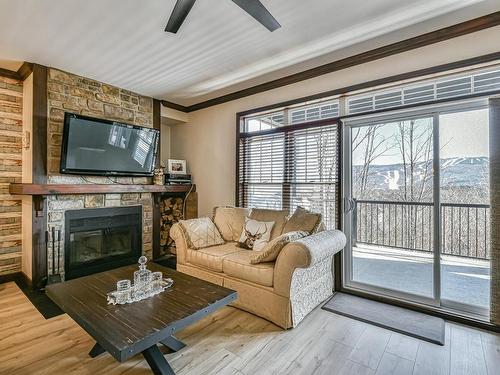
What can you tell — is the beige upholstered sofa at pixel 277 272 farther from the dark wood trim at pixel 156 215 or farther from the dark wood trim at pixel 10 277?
the dark wood trim at pixel 10 277

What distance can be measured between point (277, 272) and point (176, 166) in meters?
2.96

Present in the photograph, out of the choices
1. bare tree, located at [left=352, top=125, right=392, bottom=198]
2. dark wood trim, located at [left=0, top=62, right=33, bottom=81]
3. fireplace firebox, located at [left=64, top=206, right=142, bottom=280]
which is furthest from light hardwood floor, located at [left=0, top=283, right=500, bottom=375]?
dark wood trim, located at [left=0, top=62, right=33, bottom=81]

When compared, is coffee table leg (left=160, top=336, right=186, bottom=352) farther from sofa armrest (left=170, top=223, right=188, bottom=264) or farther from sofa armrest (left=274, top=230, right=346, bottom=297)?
sofa armrest (left=170, top=223, right=188, bottom=264)

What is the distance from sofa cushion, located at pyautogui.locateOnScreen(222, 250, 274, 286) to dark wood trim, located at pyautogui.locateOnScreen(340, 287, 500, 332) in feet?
3.90

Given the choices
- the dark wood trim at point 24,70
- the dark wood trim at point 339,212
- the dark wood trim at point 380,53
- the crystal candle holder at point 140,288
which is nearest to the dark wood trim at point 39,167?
the dark wood trim at point 24,70

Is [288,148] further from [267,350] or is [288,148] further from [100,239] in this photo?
[100,239]

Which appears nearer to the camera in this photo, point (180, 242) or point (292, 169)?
point (180, 242)

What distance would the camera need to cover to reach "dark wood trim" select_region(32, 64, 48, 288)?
3125mm

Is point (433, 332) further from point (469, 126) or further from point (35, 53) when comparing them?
point (35, 53)

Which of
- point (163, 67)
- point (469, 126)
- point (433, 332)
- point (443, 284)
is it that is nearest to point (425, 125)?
point (469, 126)

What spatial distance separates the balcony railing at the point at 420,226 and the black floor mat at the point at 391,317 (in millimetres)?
684

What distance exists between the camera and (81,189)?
3311 mm

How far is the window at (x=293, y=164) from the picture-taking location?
3.22 m

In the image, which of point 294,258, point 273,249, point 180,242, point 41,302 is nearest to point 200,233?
point 180,242
